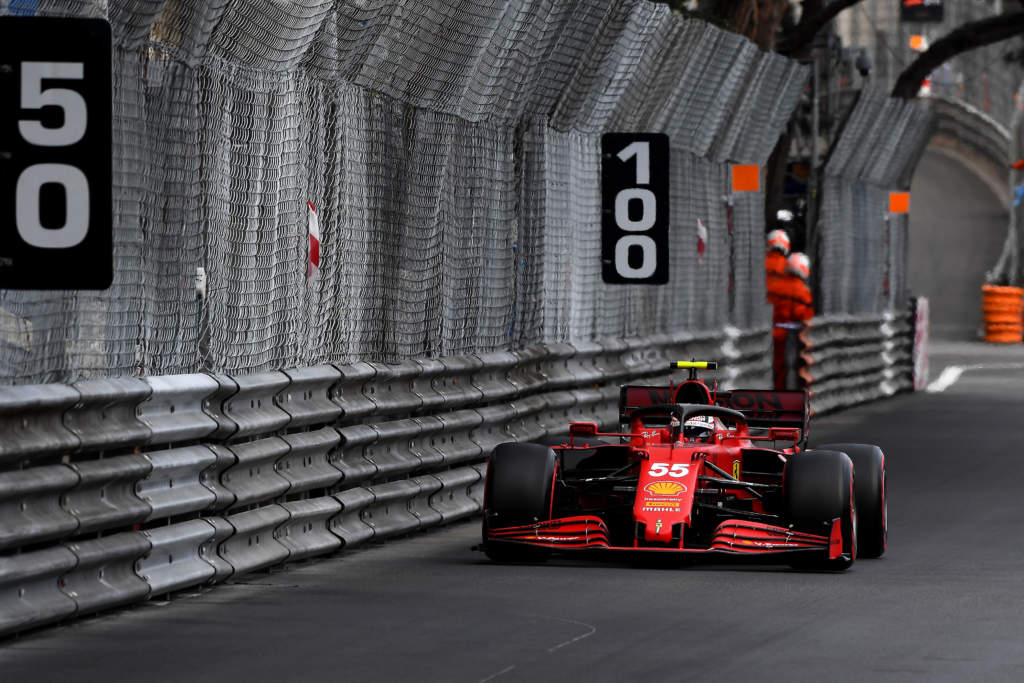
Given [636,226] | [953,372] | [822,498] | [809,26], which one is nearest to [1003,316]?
[953,372]

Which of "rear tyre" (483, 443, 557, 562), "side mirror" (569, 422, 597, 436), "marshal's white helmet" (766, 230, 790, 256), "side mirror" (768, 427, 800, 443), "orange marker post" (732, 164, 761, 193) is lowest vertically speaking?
"rear tyre" (483, 443, 557, 562)

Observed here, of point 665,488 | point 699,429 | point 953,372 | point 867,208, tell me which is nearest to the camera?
point 665,488

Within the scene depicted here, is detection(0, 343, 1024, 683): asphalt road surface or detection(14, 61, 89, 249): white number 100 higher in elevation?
detection(14, 61, 89, 249): white number 100

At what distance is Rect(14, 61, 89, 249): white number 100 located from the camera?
7945mm

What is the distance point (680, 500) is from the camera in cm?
1099

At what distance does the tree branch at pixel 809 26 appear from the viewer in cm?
3275

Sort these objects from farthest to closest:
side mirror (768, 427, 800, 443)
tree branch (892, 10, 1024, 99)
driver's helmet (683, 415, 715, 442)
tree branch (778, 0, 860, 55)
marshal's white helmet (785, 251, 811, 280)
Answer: tree branch (892, 10, 1024, 99) → tree branch (778, 0, 860, 55) → marshal's white helmet (785, 251, 811, 280) → side mirror (768, 427, 800, 443) → driver's helmet (683, 415, 715, 442)

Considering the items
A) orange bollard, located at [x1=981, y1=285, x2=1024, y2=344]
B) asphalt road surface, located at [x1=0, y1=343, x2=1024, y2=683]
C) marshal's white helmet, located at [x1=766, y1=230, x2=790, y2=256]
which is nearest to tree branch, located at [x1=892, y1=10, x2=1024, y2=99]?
marshal's white helmet, located at [x1=766, y1=230, x2=790, y2=256]

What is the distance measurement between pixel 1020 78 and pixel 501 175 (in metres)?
53.1

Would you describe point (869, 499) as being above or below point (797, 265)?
below

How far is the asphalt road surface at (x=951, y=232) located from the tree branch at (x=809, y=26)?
29.9 metres

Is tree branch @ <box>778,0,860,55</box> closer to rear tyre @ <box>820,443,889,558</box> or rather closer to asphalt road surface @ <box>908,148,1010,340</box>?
rear tyre @ <box>820,443,889,558</box>

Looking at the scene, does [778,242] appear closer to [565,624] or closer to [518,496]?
[518,496]

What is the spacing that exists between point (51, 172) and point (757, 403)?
18.8 ft
